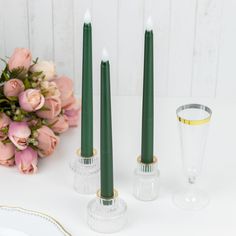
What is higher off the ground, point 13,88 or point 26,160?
point 13,88

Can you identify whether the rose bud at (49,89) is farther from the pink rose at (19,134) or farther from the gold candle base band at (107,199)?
the gold candle base band at (107,199)

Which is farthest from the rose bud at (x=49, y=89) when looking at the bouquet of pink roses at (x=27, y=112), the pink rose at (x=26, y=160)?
the pink rose at (x=26, y=160)

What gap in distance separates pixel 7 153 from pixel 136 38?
434 millimetres

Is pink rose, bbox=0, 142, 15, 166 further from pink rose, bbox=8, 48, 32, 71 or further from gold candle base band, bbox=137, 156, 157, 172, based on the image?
gold candle base band, bbox=137, 156, 157, 172

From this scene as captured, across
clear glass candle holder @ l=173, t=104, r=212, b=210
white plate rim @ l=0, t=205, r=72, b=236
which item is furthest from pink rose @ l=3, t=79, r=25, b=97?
clear glass candle holder @ l=173, t=104, r=212, b=210

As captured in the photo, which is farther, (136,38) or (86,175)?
(136,38)

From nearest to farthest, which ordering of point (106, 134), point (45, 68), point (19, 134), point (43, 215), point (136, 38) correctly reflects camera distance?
point (106, 134)
point (43, 215)
point (19, 134)
point (45, 68)
point (136, 38)

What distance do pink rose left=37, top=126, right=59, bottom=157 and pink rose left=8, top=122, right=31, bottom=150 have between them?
0.03 m

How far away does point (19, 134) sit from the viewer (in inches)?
51.4

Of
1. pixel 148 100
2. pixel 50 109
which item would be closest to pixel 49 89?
pixel 50 109

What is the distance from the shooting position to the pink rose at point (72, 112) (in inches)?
57.3

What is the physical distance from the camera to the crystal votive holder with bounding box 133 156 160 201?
4.12 feet

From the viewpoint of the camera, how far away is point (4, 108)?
4.42 ft

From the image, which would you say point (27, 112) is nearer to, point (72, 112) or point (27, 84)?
point (27, 84)
